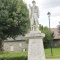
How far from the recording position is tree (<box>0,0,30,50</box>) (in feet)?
137

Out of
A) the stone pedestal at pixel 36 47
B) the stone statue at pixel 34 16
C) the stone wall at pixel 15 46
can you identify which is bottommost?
the stone wall at pixel 15 46

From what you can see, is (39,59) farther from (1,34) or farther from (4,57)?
(1,34)

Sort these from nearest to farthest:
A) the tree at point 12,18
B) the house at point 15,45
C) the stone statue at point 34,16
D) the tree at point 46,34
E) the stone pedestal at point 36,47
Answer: the stone pedestal at point 36,47 → the stone statue at point 34,16 → the tree at point 12,18 → the tree at point 46,34 → the house at point 15,45

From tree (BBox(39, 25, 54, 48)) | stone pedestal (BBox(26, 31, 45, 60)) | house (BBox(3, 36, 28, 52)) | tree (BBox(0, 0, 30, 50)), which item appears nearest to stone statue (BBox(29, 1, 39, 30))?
stone pedestal (BBox(26, 31, 45, 60))

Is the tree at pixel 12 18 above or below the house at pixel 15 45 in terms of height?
above

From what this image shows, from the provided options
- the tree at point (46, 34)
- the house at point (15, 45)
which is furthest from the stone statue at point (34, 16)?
the house at point (15, 45)

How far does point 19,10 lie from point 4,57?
20.2 meters

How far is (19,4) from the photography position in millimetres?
44219

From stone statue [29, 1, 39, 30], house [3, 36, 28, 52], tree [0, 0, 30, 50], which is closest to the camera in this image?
stone statue [29, 1, 39, 30]

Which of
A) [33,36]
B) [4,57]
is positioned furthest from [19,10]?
[33,36]

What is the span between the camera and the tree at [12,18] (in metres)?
41.8

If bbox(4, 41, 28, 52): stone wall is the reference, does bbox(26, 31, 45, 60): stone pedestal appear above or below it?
above

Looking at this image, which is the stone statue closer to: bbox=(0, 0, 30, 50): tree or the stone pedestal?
the stone pedestal

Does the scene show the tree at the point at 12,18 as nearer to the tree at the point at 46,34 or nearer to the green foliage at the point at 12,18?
the green foliage at the point at 12,18
